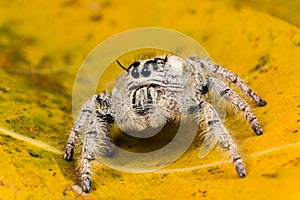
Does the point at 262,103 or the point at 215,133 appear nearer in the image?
the point at 215,133

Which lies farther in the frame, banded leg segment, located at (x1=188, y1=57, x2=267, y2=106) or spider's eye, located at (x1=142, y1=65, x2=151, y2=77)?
spider's eye, located at (x1=142, y1=65, x2=151, y2=77)

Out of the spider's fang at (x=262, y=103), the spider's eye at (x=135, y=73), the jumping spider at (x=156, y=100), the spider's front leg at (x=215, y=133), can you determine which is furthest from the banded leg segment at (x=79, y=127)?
the spider's fang at (x=262, y=103)

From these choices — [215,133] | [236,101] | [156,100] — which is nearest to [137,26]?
[156,100]

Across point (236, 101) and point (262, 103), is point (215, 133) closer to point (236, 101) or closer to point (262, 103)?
point (236, 101)

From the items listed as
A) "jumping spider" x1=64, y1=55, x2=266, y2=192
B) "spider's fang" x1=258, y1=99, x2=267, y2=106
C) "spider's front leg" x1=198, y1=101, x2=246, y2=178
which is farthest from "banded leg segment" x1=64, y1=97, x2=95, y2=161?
"spider's fang" x1=258, y1=99, x2=267, y2=106

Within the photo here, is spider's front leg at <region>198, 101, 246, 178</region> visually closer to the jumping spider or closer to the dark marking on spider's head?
the jumping spider
